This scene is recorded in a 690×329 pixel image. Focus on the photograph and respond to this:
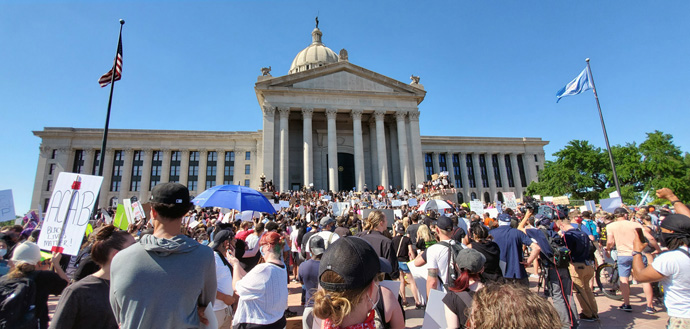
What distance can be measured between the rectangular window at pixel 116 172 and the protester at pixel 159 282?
57.6 meters

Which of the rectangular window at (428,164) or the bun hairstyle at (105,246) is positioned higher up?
the rectangular window at (428,164)

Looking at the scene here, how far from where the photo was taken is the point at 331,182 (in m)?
36.3

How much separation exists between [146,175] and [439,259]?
54.7 metres

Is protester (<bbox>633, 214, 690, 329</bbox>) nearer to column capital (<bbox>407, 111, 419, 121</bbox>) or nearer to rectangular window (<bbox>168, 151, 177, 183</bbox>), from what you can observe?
column capital (<bbox>407, 111, 419, 121</bbox>)

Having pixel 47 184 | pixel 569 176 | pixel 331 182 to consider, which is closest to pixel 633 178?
pixel 569 176

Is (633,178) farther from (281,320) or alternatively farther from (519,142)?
(281,320)

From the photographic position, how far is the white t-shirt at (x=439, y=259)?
15.8ft

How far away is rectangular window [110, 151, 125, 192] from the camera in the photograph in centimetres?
4884

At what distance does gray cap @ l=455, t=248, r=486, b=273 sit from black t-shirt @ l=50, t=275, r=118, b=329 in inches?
139

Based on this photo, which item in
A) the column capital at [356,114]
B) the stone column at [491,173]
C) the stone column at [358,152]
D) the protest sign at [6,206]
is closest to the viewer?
the protest sign at [6,206]

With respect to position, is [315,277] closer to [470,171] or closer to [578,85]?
[578,85]

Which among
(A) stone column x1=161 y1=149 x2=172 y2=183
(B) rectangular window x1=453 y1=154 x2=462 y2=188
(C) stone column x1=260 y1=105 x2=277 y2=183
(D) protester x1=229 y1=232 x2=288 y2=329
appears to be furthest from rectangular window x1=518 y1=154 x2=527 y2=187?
(D) protester x1=229 y1=232 x2=288 y2=329

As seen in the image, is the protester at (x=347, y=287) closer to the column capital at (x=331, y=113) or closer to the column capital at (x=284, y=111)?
the column capital at (x=284, y=111)

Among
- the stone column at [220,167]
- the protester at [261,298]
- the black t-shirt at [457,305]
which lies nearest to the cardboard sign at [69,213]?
the protester at [261,298]
